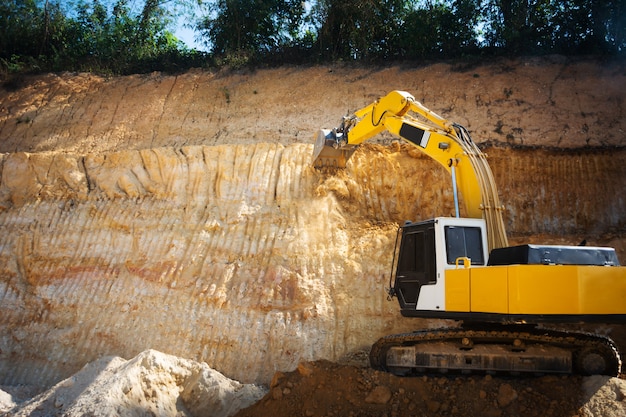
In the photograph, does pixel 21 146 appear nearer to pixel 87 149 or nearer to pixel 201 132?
pixel 87 149

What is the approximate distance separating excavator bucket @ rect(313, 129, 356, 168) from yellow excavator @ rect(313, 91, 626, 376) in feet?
7.99

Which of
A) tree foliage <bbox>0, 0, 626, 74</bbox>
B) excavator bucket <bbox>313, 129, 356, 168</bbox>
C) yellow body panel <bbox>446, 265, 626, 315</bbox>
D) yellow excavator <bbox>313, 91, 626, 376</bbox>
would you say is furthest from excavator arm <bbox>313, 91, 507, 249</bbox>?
tree foliage <bbox>0, 0, 626, 74</bbox>

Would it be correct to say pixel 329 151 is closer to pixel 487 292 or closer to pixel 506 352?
pixel 487 292

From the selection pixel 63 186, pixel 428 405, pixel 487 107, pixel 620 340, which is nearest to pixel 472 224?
pixel 428 405

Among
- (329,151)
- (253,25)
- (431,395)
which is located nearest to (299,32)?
(253,25)

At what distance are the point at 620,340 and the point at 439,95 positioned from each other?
782 cm

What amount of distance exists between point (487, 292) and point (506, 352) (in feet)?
3.60

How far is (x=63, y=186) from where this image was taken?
12.5 metres

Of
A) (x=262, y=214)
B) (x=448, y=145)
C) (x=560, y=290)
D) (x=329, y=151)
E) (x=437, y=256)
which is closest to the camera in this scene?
(x=560, y=290)

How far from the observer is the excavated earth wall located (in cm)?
996

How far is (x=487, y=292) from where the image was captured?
7.11 m

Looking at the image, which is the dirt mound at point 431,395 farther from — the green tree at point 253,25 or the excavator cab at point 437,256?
the green tree at point 253,25

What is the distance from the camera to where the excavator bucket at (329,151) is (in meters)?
11.4

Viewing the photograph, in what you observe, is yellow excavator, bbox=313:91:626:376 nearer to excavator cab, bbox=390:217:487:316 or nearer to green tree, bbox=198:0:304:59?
excavator cab, bbox=390:217:487:316
